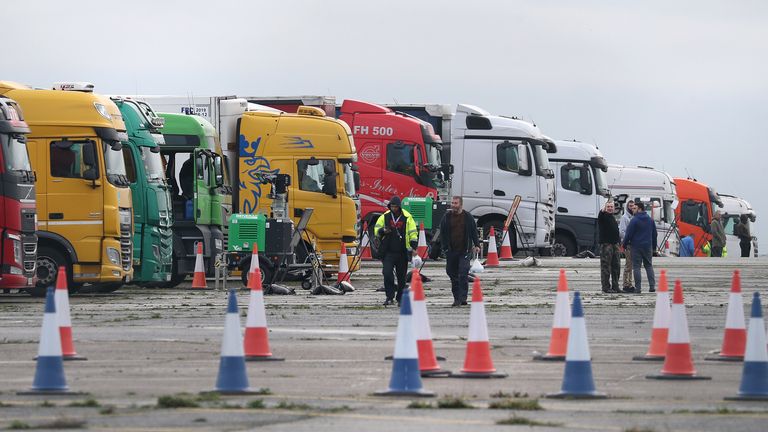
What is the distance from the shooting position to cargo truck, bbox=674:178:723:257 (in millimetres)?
62469

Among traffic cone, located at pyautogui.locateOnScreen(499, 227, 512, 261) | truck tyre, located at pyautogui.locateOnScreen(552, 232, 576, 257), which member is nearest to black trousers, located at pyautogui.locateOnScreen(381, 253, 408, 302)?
traffic cone, located at pyautogui.locateOnScreen(499, 227, 512, 261)

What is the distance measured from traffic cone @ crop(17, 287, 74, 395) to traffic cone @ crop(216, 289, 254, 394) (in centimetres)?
121

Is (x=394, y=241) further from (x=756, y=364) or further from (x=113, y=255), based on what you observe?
(x=756, y=364)

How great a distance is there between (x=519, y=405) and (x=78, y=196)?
16.9m

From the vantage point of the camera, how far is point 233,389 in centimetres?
1305

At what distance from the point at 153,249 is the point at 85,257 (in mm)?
2424

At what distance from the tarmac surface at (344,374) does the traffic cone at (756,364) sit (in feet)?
0.72

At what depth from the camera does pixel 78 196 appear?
1106 inches

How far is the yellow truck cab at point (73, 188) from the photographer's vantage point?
→ 2802 cm

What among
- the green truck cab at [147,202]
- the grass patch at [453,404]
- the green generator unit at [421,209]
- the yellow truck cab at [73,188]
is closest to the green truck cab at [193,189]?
the green truck cab at [147,202]

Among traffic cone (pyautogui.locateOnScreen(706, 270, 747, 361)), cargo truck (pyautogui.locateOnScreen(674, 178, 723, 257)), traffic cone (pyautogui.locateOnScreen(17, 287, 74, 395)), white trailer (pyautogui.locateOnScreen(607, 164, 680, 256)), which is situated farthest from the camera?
cargo truck (pyautogui.locateOnScreen(674, 178, 723, 257))

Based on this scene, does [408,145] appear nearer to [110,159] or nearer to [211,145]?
[211,145]

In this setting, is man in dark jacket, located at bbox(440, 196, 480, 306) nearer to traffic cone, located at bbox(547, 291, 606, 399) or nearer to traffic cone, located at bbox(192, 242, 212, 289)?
traffic cone, located at bbox(192, 242, 212, 289)

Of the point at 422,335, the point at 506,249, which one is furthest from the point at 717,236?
the point at 422,335
